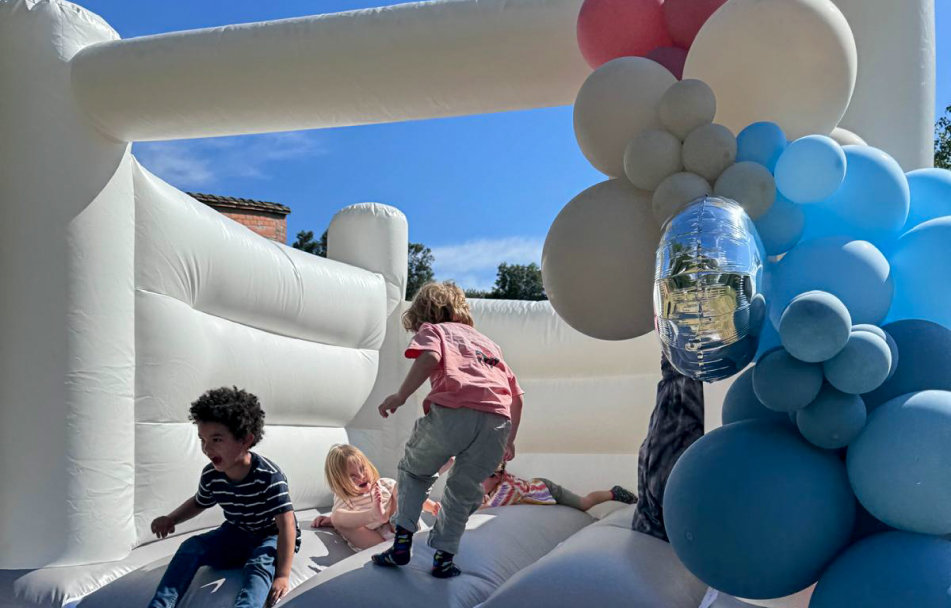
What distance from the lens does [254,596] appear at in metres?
2.44

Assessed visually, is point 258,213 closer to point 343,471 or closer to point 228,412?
point 343,471

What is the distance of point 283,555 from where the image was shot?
8.50 feet

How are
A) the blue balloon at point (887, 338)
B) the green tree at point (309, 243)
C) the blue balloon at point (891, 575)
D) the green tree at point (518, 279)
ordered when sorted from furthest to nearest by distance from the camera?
the green tree at point (518, 279) < the green tree at point (309, 243) < the blue balloon at point (887, 338) < the blue balloon at point (891, 575)

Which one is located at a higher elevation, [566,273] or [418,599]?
[566,273]

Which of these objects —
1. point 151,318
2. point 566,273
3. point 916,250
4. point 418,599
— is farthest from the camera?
point 151,318

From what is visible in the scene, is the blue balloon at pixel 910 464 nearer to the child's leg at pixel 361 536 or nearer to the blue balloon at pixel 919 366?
the blue balloon at pixel 919 366

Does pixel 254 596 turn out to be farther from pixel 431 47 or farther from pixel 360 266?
pixel 360 266

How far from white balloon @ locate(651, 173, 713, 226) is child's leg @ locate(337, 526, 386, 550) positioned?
2281 millimetres

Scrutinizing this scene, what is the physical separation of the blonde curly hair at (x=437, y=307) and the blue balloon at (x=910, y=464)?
173 centimetres

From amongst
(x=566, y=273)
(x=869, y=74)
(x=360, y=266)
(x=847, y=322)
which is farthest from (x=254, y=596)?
(x=360, y=266)

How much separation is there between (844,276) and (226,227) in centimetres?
284

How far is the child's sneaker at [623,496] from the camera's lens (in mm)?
4196

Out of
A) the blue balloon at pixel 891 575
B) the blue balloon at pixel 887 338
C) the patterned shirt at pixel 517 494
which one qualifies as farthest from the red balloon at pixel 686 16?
the patterned shirt at pixel 517 494

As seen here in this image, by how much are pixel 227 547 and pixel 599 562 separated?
113 cm
